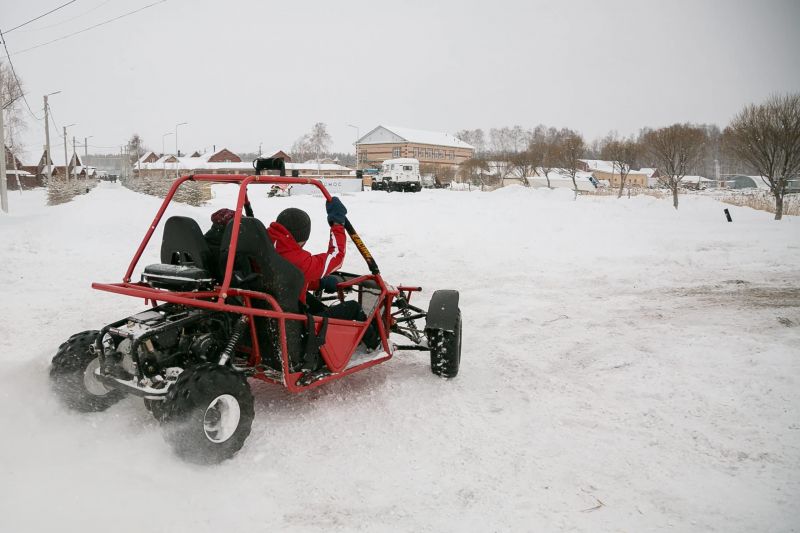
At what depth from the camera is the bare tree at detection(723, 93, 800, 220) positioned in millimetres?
20266

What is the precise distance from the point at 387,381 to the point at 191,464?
2192 millimetres

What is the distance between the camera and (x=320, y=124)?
296 ft

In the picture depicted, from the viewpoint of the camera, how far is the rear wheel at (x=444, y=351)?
214 inches

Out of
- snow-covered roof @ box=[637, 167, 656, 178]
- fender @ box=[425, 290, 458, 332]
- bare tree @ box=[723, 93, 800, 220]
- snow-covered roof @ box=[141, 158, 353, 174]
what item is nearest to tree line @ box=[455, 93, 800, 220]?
bare tree @ box=[723, 93, 800, 220]

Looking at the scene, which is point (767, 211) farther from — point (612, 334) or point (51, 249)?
point (51, 249)

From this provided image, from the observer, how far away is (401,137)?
93.7 meters

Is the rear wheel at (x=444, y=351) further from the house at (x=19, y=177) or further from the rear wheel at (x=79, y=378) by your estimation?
the house at (x=19, y=177)

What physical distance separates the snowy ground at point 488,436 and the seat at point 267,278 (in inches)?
22.7

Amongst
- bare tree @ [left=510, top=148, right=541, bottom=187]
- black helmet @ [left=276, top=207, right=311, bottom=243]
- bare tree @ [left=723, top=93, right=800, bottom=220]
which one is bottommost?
black helmet @ [left=276, top=207, right=311, bottom=243]

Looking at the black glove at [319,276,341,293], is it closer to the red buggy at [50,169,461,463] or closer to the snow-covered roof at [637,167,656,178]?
the red buggy at [50,169,461,463]

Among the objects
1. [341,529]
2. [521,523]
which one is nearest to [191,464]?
[341,529]

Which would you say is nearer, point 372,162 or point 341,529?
point 341,529

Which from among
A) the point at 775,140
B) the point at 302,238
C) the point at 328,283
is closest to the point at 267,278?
the point at 302,238

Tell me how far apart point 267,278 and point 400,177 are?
4273 cm
